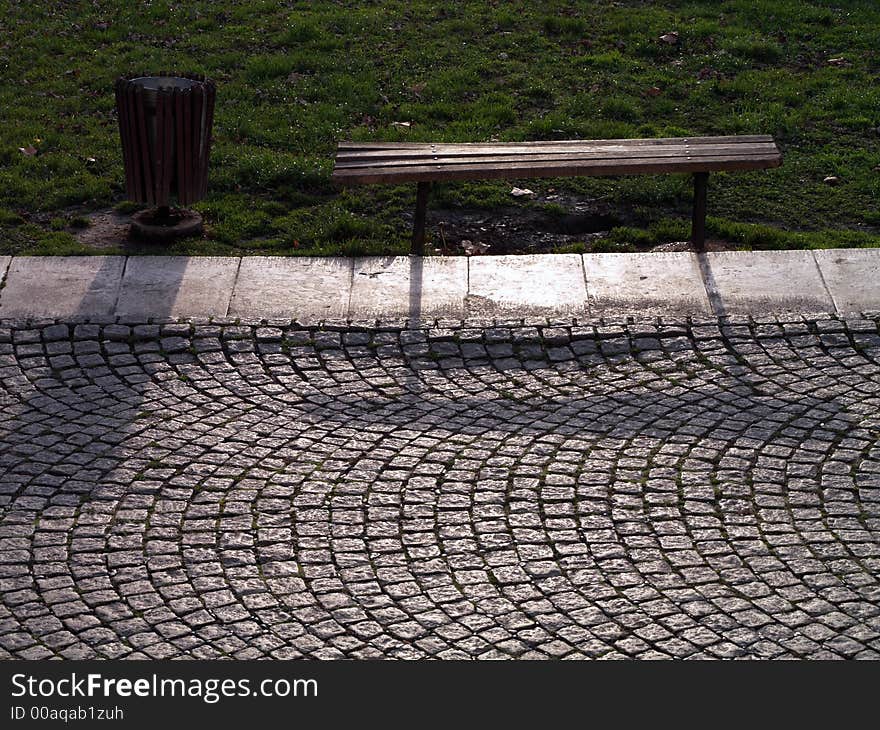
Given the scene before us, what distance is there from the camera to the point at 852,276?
8094 millimetres

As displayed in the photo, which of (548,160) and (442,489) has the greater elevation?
(548,160)

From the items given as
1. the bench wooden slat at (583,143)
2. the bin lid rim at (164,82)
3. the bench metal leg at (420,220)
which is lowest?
the bench metal leg at (420,220)

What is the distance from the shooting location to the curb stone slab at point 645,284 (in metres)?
7.82

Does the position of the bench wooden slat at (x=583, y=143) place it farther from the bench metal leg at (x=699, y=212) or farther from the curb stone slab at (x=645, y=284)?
the curb stone slab at (x=645, y=284)

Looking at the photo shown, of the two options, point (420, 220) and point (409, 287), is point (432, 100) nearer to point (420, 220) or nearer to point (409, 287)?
point (420, 220)

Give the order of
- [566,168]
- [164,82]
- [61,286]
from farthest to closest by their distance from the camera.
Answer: [164,82] → [566,168] → [61,286]

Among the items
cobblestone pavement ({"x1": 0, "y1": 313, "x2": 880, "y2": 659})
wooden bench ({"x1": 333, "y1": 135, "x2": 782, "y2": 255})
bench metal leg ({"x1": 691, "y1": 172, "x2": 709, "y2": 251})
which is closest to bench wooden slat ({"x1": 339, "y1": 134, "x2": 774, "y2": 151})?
wooden bench ({"x1": 333, "y1": 135, "x2": 782, "y2": 255})

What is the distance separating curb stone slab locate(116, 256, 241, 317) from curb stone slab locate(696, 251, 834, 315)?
320 centimetres

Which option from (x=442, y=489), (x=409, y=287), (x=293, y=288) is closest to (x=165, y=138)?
(x=293, y=288)

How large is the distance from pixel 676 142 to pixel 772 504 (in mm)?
3618

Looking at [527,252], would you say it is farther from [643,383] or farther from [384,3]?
[384,3]

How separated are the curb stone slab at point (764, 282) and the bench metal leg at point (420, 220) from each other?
1.93m

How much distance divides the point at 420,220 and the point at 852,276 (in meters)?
2.92

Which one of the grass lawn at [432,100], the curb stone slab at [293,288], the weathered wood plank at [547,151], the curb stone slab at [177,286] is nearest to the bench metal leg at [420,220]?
the grass lawn at [432,100]
